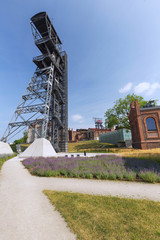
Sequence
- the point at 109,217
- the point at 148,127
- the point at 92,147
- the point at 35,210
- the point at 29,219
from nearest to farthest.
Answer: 1. the point at 109,217
2. the point at 29,219
3. the point at 35,210
4. the point at 148,127
5. the point at 92,147

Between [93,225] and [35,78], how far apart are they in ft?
99.7

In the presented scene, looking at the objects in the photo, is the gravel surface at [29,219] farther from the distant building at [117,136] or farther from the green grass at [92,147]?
the distant building at [117,136]

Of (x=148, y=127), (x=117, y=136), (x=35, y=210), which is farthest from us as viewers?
(x=117, y=136)

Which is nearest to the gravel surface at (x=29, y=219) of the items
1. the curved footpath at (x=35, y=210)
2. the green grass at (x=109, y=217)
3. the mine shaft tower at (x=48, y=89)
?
the curved footpath at (x=35, y=210)

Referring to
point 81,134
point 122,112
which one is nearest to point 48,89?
point 122,112

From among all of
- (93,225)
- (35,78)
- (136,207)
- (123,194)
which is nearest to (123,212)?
(136,207)

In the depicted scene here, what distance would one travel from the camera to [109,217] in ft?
9.02

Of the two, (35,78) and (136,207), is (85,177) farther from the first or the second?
(35,78)

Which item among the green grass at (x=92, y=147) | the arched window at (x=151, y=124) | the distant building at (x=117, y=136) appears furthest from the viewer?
the distant building at (x=117, y=136)

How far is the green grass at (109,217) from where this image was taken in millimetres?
2232

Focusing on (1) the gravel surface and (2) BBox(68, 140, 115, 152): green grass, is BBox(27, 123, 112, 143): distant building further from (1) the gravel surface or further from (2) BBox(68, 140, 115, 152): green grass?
(1) the gravel surface

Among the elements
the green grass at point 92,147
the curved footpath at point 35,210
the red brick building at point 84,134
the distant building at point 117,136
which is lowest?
the curved footpath at point 35,210

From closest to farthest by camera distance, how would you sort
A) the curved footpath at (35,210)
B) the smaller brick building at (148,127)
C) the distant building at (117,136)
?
the curved footpath at (35,210)
the smaller brick building at (148,127)
the distant building at (117,136)

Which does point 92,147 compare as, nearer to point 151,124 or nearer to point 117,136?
point 117,136
